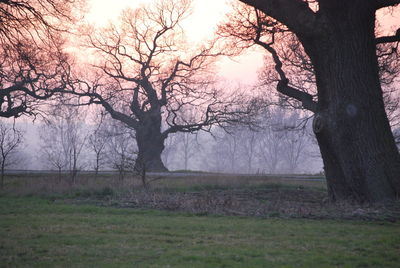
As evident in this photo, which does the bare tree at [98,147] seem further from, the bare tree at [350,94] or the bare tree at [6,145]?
the bare tree at [350,94]

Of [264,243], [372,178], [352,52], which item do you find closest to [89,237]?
[264,243]

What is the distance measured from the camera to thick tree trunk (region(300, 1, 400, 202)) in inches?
528

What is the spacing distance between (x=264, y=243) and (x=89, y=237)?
3295 mm

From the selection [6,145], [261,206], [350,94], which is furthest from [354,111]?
[6,145]

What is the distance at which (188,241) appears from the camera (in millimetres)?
8406

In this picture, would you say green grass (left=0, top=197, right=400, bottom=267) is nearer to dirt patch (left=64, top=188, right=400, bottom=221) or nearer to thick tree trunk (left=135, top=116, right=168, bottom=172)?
dirt patch (left=64, top=188, right=400, bottom=221)

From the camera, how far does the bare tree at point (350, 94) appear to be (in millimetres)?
13453

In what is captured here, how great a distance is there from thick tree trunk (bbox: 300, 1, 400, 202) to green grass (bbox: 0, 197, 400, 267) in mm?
3041

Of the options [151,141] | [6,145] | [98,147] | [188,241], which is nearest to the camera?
[188,241]

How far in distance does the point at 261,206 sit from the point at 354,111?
402cm

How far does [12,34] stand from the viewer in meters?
15.6

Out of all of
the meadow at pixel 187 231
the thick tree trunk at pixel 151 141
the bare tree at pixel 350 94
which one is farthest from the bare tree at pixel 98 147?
the bare tree at pixel 350 94

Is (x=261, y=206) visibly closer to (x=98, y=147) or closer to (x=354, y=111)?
(x=354, y=111)

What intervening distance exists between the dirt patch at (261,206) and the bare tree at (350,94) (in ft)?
3.41
